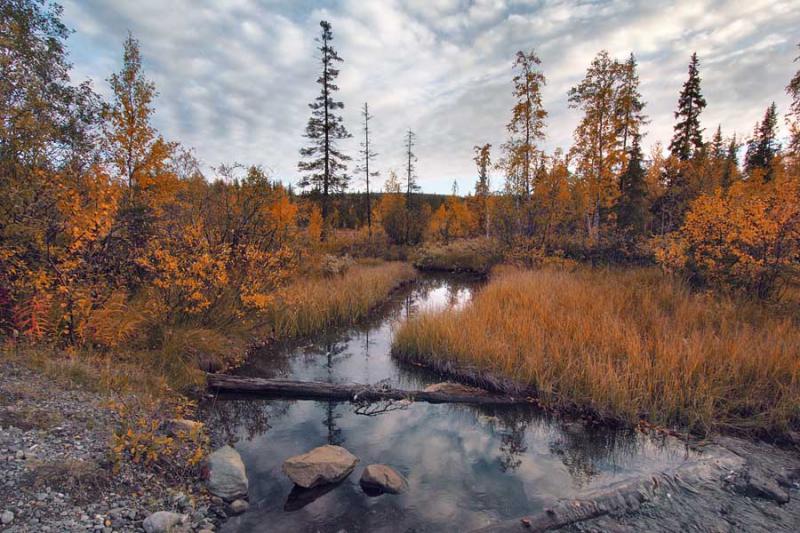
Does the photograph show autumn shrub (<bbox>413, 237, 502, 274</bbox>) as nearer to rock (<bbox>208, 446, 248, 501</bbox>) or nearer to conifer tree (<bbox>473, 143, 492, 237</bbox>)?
conifer tree (<bbox>473, 143, 492, 237</bbox>)

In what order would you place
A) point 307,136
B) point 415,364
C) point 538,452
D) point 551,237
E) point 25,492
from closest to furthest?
point 25,492 < point 538,452 < point 415,364 < point 551,237 < point 307,136

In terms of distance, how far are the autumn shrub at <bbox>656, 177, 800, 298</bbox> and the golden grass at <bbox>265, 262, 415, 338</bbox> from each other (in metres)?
9.25

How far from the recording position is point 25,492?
280cm

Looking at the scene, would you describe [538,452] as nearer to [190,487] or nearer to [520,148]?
[190,487]

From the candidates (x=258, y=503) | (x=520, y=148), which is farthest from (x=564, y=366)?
(x=520, y=148)

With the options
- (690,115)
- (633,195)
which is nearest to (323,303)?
(633,195)

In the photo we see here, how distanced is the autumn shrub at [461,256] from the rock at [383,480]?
17648 mm

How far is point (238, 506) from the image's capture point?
12.0 ft

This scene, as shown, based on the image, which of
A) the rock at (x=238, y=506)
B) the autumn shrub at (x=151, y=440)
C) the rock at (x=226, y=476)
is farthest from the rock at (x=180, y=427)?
the rock at (x=238, y=506)

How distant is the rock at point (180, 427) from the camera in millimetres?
4109

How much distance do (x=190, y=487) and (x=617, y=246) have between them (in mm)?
16476

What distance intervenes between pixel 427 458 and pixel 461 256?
65.5 ft

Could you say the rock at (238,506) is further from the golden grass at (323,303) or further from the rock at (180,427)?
the golden grass at (323,303)

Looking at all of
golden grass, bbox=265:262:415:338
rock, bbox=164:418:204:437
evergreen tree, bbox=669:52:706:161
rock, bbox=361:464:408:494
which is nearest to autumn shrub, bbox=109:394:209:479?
rock, bbox=164:418:204:437
